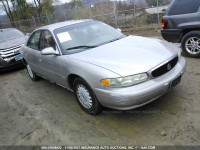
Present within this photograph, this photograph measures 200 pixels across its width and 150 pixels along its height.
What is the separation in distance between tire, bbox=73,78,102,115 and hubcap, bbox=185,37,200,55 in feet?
11.4

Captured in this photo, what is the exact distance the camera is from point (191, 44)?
4.99 metres

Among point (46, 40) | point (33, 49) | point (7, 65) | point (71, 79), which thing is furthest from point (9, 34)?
point (71, 79)

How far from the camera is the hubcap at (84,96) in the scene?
306cm

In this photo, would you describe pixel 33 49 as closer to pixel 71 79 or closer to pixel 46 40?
pixel 46 40

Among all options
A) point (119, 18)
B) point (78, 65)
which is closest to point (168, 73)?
point (78, 65)

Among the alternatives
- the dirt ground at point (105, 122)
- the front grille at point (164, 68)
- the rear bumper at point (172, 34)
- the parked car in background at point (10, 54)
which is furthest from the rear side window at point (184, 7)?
the parked car in background at point (10, 54)

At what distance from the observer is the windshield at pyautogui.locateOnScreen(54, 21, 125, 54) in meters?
3.44

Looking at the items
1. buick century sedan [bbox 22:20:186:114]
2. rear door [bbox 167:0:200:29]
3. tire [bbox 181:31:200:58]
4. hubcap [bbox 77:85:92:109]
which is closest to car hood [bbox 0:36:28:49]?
buick century sedan [bbox 22:20:186:114]

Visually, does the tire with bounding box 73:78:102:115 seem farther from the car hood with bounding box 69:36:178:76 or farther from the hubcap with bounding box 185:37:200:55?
the hubcap with bounding box 185:37:200:55

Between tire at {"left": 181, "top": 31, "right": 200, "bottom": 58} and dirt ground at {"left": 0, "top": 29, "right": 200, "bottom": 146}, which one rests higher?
tire at {"left": 181, "top": 31, "right": 200, "bottom": 58}

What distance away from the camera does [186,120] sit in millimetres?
2734

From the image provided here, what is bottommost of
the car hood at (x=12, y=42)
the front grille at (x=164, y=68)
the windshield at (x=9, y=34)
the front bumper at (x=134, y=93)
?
the front bumper at (x=134, y=93)

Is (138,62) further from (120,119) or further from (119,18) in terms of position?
(119,18)

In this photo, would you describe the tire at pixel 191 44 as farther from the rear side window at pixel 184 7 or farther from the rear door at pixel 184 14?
the rear side window at pixel 184 7
